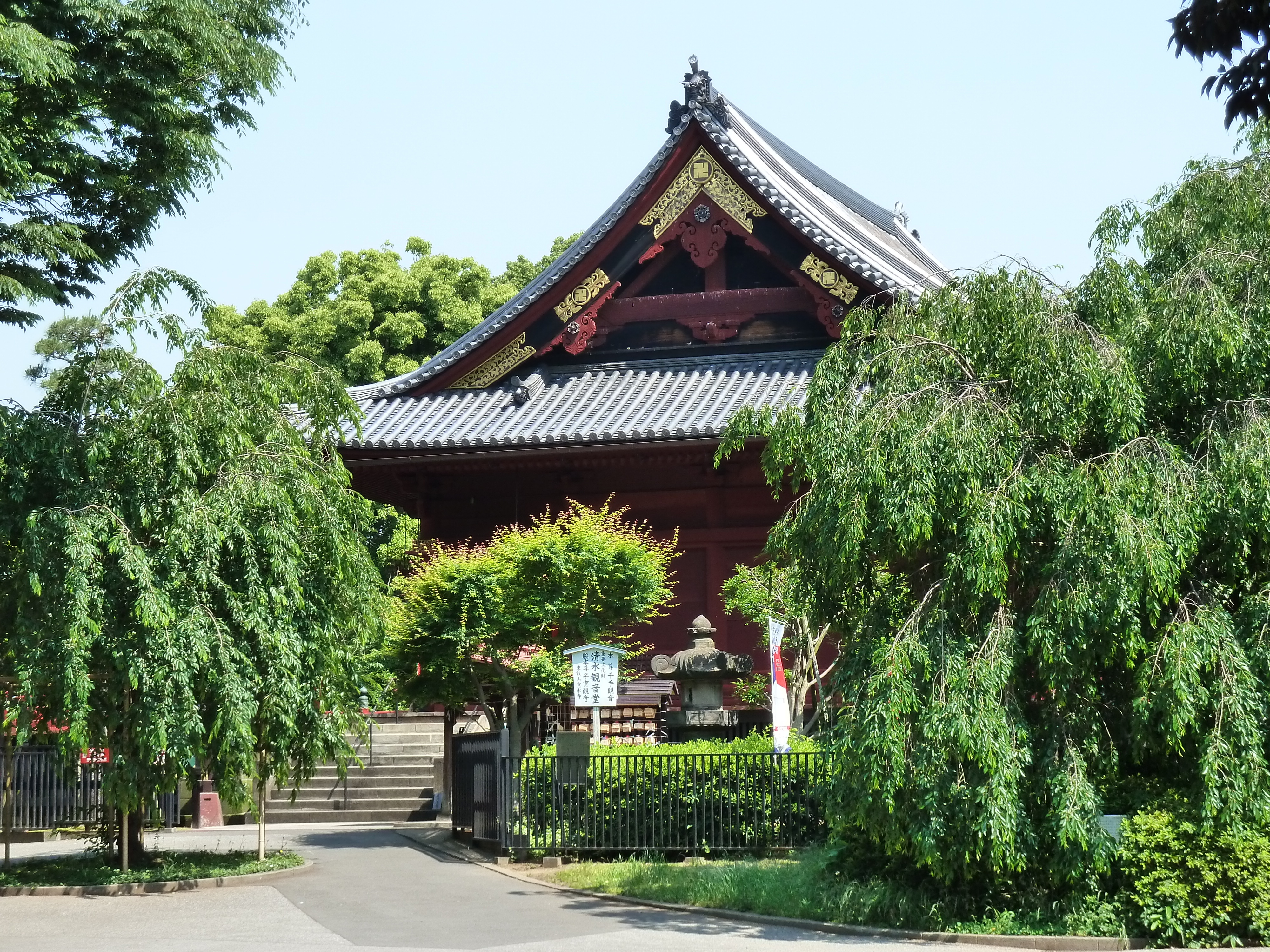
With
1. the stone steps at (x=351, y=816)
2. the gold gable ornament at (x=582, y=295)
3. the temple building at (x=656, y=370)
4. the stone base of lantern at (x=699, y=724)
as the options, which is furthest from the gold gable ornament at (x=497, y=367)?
the stone base of lantern at (x=699, y=724)

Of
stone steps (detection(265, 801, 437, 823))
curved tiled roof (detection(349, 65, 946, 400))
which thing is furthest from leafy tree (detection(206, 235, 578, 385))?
stone steps (detection(265, 801, 437, 823))

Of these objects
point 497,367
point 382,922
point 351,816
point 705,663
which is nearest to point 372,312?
point 497,367

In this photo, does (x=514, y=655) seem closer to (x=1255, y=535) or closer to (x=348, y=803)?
(x=348, y=803)

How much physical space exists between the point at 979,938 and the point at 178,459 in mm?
8419

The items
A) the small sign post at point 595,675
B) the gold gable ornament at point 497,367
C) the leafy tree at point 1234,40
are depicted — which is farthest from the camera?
the gold gable ornament at point 497,367

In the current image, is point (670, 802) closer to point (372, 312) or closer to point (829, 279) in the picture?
point (829, 279)

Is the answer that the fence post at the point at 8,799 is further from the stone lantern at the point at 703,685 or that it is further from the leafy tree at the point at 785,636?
the leafy tree at the point at 785,636

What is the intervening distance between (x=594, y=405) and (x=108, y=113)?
1019 cm

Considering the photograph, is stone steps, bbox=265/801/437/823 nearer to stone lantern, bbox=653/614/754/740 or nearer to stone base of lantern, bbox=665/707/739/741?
stone lantern, bbox=653/614/754/740

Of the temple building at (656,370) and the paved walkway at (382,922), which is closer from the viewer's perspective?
the paved walkway at (382,922)

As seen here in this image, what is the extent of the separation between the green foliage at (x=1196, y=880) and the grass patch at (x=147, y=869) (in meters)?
8.91

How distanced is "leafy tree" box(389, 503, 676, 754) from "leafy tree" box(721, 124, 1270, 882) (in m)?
6.33

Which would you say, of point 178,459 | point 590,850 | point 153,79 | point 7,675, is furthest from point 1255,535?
point 7,675

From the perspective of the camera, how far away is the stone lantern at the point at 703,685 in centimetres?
1719
